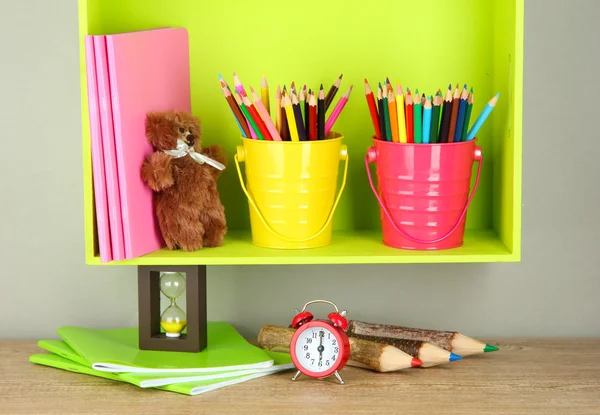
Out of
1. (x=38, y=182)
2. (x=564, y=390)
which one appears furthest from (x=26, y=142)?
(x=564, y=390)

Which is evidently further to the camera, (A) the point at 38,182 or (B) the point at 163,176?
(A) the point at 38,182

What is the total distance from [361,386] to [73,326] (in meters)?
0.49

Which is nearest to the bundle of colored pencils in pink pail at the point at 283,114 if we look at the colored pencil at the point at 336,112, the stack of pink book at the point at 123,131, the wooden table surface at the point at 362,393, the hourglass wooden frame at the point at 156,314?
the colored pencil at the point at 336,112

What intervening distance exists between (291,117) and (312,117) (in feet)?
0.10

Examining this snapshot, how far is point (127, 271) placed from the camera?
4.65ft

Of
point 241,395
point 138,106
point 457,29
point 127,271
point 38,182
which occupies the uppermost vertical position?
point 457,29

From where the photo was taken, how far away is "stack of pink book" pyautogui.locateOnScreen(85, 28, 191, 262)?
1120 mm

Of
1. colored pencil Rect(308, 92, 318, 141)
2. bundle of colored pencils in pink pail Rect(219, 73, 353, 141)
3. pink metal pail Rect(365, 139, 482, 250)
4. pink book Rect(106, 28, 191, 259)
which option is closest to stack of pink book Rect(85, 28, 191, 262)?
pink book Rect(106, 28, 191, 259)

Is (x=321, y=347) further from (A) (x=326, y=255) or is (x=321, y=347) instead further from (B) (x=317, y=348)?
(A) (x=326, y=255)

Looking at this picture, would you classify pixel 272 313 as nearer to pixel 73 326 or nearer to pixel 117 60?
pixel 73 326

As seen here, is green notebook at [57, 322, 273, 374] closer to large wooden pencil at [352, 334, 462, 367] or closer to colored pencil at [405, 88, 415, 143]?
large wooden pencil at [352, 334, 462, 367]

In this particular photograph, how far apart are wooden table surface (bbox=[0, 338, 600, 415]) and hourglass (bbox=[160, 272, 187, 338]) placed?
0.12 meters

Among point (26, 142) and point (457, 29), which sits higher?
point (457, 29)

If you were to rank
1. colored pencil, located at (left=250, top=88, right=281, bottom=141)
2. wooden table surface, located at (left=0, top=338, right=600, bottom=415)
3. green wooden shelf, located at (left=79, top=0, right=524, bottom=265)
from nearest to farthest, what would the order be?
wooden table surface, located at (left=0, top=338, right=600, bottom=415), colored pencil, located at (left=250, top=88, right=281, bottom=141), green wooden shelf, located at (left=79, top=0, right=524, bottom=265)
